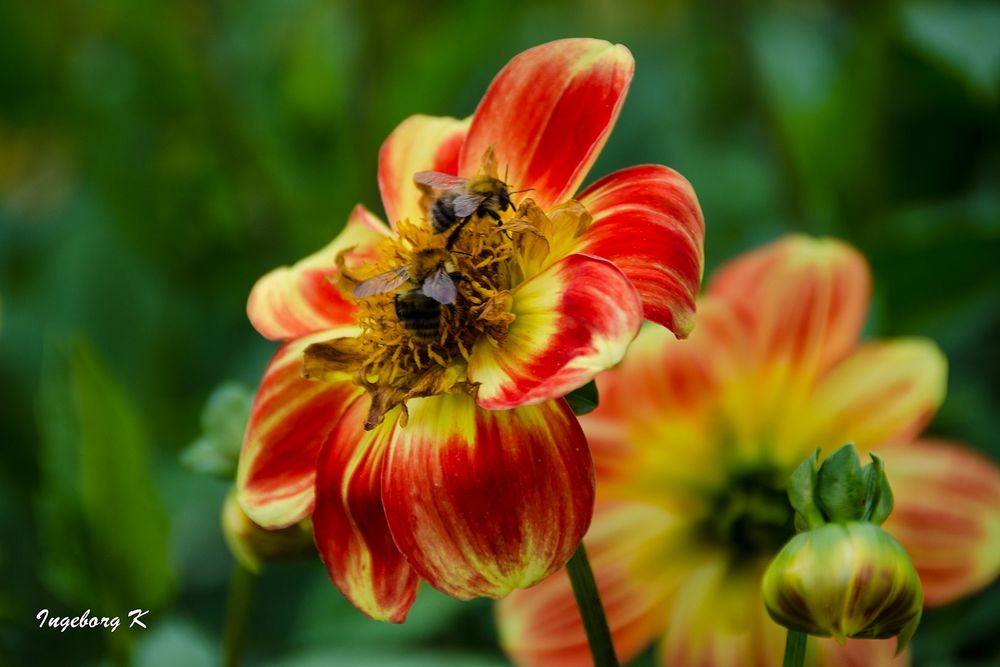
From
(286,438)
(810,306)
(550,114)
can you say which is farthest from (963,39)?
(286,438)

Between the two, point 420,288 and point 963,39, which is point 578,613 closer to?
point 420,288

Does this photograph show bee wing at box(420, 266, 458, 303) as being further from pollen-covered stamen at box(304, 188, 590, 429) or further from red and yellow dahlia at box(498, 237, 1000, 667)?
red and yellow dahlia at box(498, 237, 1000, 667)

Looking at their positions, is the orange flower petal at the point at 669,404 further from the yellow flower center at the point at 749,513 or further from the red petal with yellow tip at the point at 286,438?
the red petal with yellow tip at the point at 286,438

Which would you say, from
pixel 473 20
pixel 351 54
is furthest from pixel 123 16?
pixel 473 20

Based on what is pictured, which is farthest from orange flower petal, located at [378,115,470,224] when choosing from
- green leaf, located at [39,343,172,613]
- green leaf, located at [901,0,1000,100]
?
green leaf, located at [901,0,1000,100]

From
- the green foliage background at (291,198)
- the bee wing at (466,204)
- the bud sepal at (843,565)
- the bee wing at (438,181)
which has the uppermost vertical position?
the bee wing at (438,181)

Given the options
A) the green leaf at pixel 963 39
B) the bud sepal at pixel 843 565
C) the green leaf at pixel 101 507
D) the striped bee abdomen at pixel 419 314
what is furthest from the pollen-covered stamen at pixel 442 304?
the green leaf at pixel 963 39
